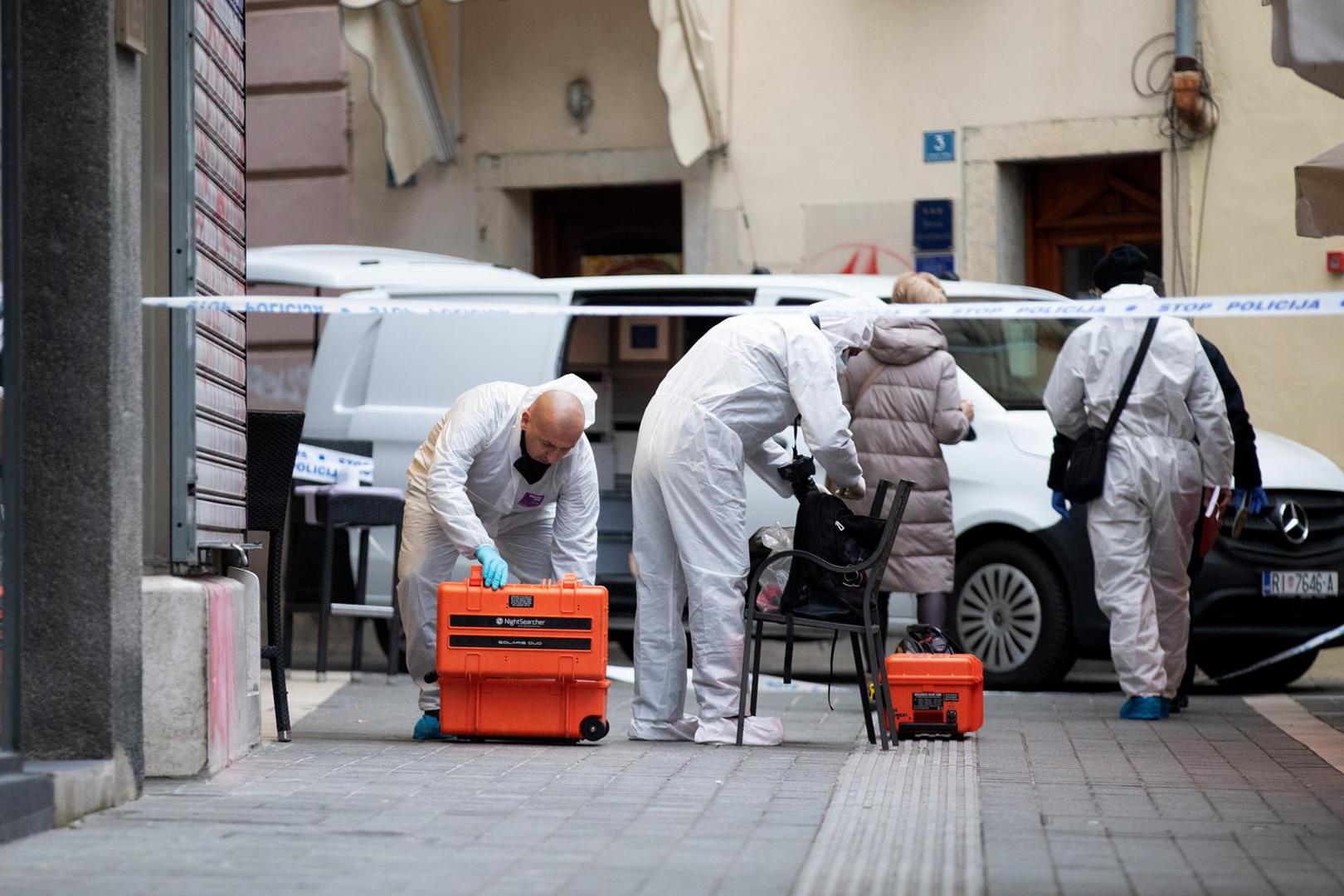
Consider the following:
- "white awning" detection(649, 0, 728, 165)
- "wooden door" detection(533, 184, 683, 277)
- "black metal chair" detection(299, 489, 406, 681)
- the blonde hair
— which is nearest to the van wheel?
the blonde hair

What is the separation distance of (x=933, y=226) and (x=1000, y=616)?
423cm

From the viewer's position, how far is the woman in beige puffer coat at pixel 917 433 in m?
9.64

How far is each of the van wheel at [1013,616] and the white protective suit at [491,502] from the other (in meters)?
2.70

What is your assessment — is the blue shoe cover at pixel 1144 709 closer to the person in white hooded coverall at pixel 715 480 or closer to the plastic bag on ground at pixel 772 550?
the plastic bag on ground at pixel 772 550

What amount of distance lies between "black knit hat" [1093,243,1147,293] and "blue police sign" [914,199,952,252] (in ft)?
15.0

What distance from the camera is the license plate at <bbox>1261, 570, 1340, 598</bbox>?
1013 centimetres

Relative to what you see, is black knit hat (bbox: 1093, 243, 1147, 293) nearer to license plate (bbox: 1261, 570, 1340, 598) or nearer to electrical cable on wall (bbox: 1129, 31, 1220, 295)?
license plate (bbox: 1261, 570, 1340, 598)

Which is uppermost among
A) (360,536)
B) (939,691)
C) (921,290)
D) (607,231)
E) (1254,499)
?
(607,231)

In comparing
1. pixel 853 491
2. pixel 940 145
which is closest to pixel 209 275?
pixel 853 491

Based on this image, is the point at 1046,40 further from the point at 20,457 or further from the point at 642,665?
the point at 20,457

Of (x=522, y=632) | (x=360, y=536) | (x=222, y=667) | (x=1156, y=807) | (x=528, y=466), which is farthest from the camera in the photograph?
(x=360, y=536)

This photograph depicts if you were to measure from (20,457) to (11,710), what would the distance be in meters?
0.70

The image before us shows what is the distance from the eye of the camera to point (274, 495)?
7.98 meters

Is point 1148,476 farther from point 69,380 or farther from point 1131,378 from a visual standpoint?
point 69,380
